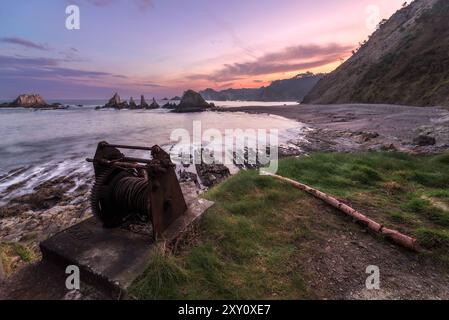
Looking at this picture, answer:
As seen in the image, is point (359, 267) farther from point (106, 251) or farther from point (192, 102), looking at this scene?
point (192, 102)

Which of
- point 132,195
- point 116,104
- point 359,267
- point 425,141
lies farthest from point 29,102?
point 359,267

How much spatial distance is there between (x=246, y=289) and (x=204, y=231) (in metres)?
1.60

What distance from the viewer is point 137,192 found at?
456 cm

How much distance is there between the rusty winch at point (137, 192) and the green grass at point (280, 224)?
2.37ft

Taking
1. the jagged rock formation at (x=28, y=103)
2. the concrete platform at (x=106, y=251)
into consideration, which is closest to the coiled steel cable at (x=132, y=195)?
the concrete platform at (x=106, y=251)

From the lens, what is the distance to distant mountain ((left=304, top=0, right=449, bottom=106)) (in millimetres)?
42938

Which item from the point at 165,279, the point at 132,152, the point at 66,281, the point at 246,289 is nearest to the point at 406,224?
the point at 246,289

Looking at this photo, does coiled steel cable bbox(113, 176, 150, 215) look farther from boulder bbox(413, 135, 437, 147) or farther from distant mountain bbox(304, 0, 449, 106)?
distant mountain bbox(304, 0, 449, 106)

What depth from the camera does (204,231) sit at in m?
5.01

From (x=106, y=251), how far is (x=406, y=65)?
64.1m

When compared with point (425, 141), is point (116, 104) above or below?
above

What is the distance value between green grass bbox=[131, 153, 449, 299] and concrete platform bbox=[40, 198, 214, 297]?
0.26 meters

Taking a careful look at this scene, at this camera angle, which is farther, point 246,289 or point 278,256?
point 278,256
